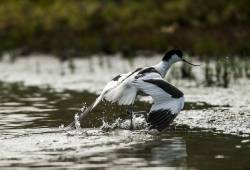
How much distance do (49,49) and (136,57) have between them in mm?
3044

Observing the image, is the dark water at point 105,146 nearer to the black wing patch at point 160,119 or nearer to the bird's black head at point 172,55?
the black wing patch at point 160,119

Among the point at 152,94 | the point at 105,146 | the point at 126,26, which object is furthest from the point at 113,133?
the point at 126,26

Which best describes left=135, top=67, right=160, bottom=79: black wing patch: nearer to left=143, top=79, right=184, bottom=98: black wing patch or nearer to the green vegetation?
left=143, top=79, right=184, bottom=98: black wing patch

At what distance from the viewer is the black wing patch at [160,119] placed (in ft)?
38.0

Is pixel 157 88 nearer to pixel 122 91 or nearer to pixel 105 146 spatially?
pixel 122 91

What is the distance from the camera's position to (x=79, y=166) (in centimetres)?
927

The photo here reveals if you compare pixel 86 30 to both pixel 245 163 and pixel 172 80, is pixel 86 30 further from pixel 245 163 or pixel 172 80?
pixel 245 163

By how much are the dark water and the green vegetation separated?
8243 millimetres

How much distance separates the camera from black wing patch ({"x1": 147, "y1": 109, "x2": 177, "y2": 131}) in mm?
11578

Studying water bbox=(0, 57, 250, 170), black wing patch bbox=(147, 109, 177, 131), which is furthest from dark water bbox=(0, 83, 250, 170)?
black wing patch bbox=(147, 109, 177, 131)

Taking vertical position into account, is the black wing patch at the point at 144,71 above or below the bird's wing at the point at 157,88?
above

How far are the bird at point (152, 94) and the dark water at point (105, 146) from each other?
23 centimetres

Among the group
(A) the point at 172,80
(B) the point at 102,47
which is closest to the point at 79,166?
(A) the point at 172,80

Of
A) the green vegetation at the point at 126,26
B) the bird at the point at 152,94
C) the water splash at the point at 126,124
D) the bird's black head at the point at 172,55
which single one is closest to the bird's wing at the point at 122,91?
the bird at the point at 152,94
